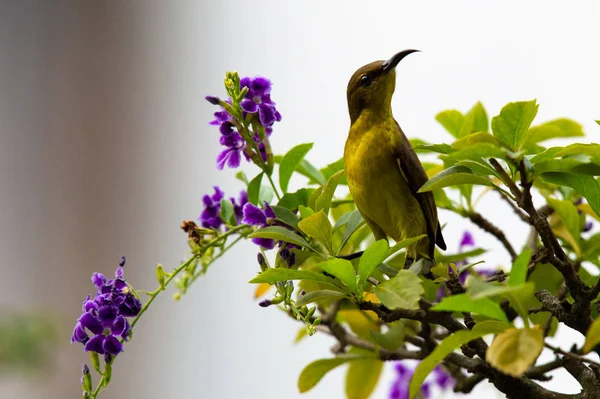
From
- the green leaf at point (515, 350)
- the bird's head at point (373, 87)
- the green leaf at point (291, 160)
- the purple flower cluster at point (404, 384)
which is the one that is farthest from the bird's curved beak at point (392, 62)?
the purple flower cluster at point (404, 384)

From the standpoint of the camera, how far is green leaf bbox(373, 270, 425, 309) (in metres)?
0.37

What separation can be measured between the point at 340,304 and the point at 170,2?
235cm

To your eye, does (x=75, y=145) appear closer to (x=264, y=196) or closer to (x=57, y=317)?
(x=57, y=317)

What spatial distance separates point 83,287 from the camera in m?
2.58

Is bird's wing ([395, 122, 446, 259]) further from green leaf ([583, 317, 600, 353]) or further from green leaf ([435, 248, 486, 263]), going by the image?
→ green leaf ([583, 317, 600, 353])

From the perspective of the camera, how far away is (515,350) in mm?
323

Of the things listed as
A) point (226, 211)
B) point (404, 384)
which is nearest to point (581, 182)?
point (226, 211)

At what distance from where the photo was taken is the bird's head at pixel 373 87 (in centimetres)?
59

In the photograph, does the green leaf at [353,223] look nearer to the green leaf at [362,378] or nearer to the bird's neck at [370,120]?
the bird's neck at [370,120]

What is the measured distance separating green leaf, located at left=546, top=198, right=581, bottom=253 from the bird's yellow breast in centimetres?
10

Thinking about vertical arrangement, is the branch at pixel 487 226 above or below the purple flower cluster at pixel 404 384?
above

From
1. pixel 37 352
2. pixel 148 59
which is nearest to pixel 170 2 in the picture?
pixel 148 59

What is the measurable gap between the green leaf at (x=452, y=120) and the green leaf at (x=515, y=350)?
299 millimetres

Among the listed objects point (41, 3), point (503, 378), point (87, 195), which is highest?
point (41, 3)
